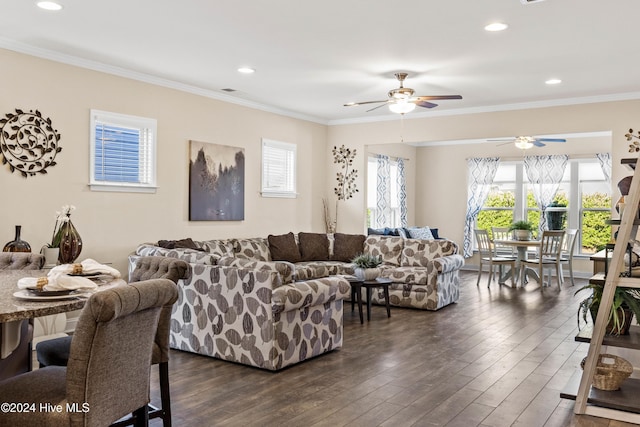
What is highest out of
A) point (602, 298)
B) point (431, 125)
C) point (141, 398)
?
point (431, 125)

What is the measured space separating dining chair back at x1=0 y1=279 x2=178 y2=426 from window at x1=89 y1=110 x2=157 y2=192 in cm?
377

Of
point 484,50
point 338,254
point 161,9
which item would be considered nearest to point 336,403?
point 161,9

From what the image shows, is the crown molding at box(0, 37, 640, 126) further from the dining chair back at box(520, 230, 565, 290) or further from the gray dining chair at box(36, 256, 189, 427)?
the gray dining chair at box(36, 256, 189, 427)

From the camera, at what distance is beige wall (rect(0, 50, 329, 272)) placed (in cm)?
496

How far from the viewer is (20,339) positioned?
2527 millimetres

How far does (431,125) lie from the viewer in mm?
8141

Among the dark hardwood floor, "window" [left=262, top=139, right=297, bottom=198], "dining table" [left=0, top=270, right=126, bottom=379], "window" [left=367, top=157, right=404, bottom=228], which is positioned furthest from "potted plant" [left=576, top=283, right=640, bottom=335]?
"window" [left=367, top=157, right=404, bottom=228]

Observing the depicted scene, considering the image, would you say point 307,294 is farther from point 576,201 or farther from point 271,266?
point 576,201

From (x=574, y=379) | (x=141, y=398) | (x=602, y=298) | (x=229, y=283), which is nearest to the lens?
(x=141, y=398)

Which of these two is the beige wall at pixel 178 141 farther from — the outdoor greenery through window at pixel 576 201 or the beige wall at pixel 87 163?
the outdoor greenery through window at pixel 576 201

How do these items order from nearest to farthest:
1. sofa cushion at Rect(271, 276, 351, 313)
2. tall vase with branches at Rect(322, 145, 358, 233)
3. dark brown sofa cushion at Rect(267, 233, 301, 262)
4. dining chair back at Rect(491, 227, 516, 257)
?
1. sofa cushion at Rect(271, 276, 351, 313)
2. dark brown sofa cushion at Rect(267, 233, 301, 262)
3. tall vase with branches at Rect(322, 145, 358, 233)
4. dining chair back at Rect(491, 227, 516, 257)

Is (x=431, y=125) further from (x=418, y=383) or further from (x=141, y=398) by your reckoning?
(x=141, y=398)

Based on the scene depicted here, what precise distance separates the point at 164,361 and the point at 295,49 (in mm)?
3278

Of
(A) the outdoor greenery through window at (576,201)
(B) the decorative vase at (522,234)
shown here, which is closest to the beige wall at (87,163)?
(B) the decorative vase at (522,234)
